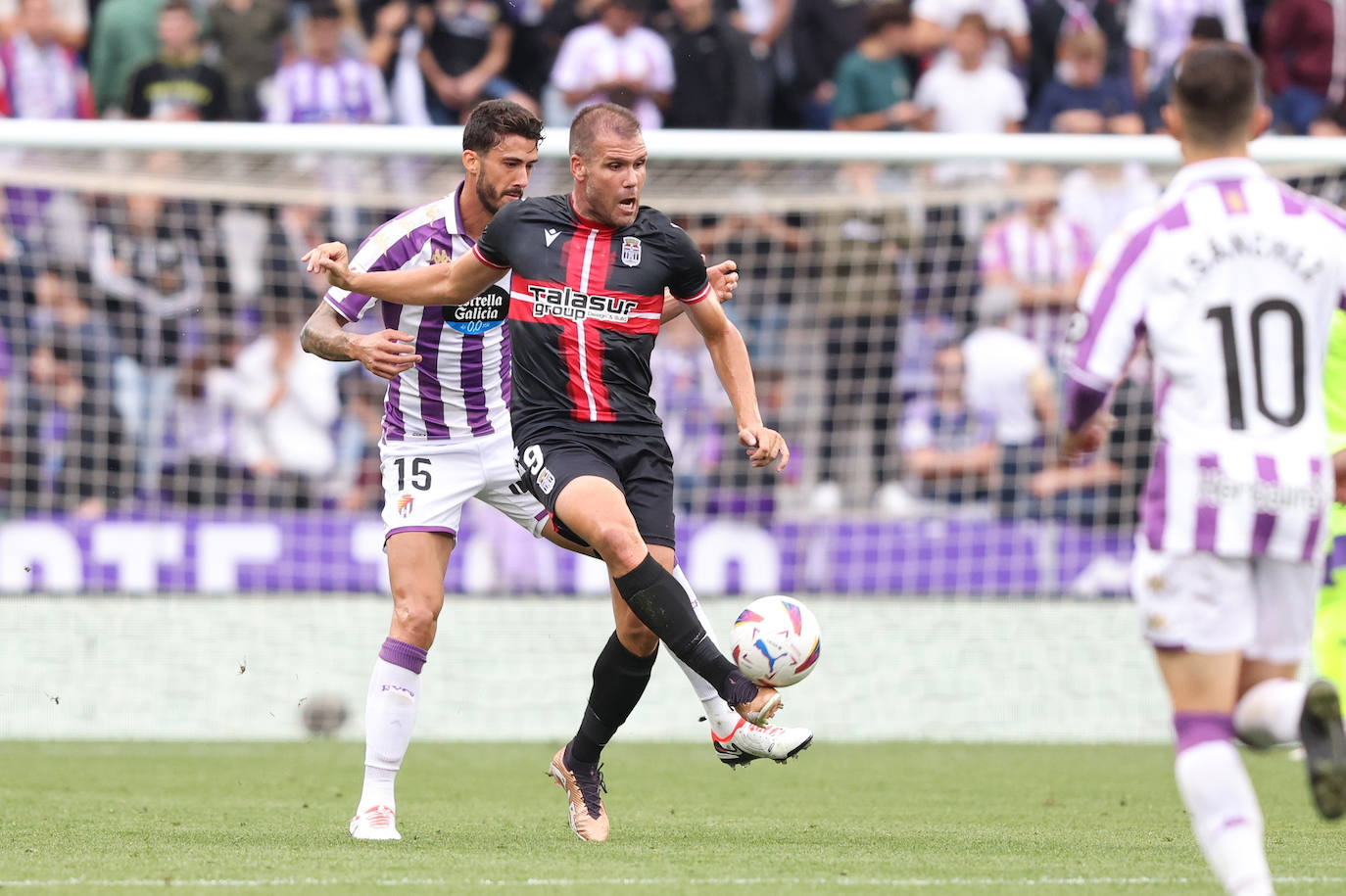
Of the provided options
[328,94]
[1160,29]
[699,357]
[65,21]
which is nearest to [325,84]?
[328,94]

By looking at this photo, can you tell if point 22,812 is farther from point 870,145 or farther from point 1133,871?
point 870,145

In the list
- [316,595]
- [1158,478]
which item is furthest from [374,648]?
[1158,478]

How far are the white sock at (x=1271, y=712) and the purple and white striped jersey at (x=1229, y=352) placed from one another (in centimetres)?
33

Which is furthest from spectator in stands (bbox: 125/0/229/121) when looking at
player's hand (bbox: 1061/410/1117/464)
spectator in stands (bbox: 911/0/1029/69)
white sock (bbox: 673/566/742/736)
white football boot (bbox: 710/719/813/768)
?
player's hand (bbox: 1061/410/1117/464)

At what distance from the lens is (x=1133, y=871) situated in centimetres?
590

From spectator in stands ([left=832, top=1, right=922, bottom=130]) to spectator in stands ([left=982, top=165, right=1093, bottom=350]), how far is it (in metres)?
2.38

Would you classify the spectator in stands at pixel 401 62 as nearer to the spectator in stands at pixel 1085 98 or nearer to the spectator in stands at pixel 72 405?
the spectator in stands at pixel 72 405

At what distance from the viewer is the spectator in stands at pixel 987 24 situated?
14867 mm

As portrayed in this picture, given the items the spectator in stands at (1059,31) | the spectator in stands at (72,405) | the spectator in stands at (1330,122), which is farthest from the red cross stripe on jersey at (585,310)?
the spectator in stands at (1059,31)

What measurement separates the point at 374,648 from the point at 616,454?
5.13 metres

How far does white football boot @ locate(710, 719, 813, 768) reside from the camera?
6.11 meters

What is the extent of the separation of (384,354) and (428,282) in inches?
12.3

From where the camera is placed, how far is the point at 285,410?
12.0 meters

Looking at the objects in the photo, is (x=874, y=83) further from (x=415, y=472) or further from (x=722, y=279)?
(x=415, y=472)
